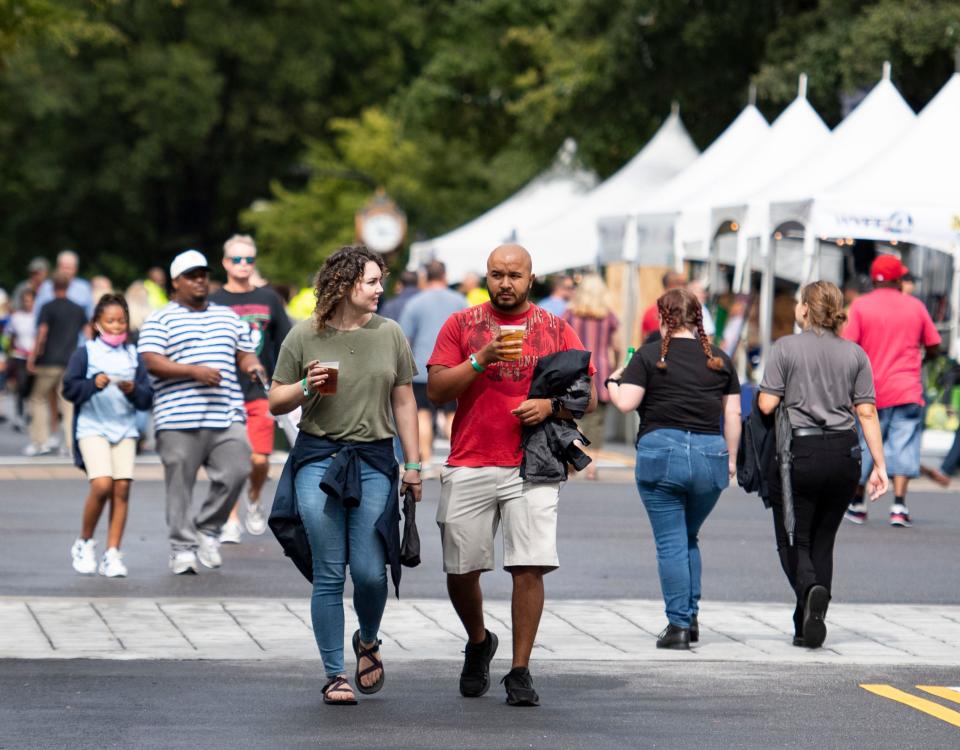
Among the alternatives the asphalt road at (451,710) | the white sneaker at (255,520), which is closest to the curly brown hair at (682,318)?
the asphalt road at (451,710)

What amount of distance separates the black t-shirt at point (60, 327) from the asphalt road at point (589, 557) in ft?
13.2

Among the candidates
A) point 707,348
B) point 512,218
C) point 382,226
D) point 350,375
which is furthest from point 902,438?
point 382,226

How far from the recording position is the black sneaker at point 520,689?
24.7 ft

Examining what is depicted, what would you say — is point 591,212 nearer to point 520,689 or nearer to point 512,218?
point 512,218

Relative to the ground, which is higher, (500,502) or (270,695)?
(500,502)

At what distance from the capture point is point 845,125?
21.3m

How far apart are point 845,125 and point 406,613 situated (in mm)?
12714

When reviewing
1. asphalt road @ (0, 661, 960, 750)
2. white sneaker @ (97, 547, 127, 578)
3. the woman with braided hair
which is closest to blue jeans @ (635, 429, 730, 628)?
the woman with braided hair

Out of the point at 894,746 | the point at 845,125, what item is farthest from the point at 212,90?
the point at 894,746

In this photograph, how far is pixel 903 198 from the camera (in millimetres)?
18469

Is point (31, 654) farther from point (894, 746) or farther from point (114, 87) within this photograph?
point (114, 87)

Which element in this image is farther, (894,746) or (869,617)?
(869,617)

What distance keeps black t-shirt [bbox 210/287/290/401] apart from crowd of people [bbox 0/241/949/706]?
15mm

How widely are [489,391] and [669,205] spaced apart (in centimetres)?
1582
